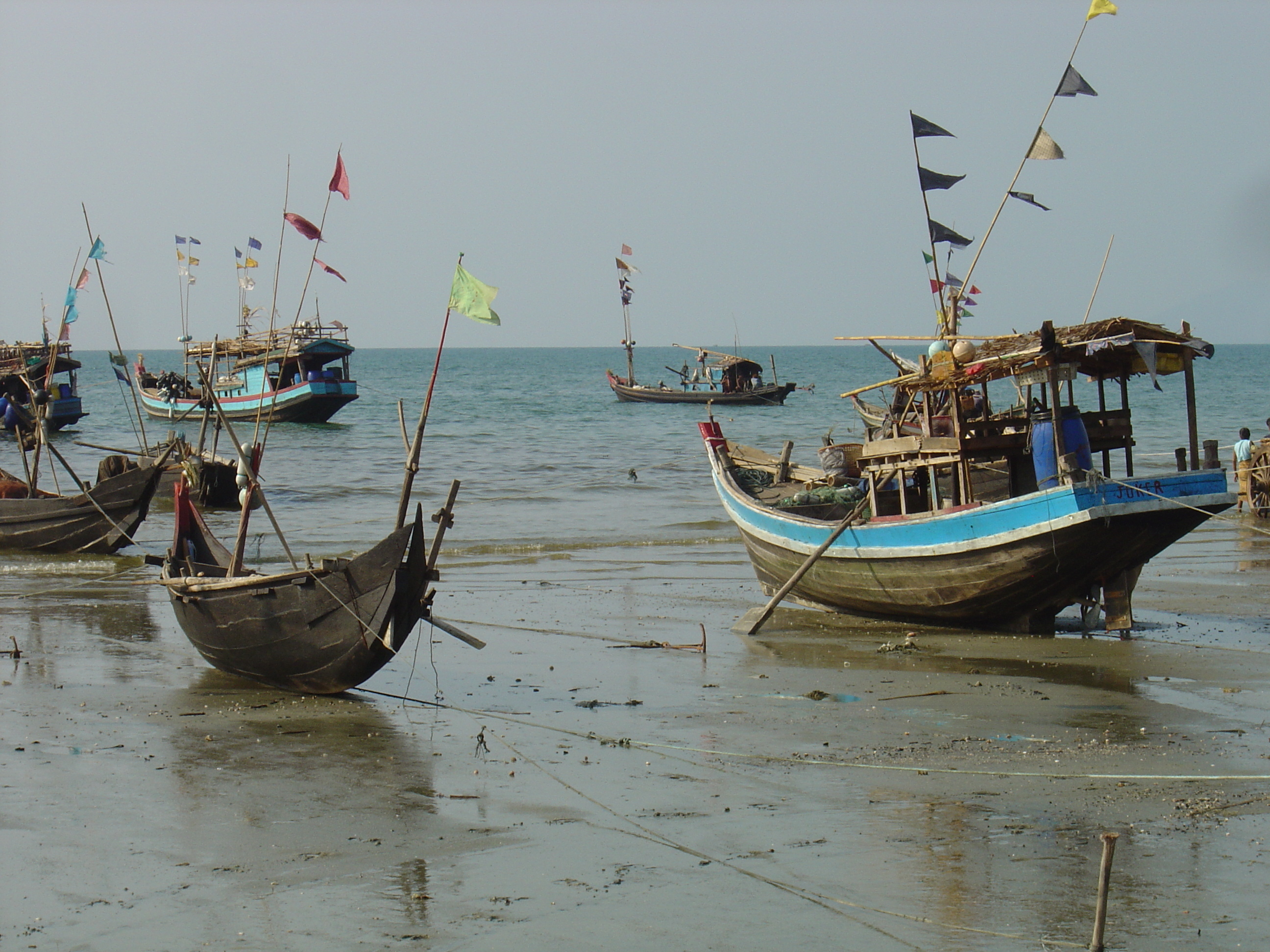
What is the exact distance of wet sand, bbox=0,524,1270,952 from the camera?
474 centimetres

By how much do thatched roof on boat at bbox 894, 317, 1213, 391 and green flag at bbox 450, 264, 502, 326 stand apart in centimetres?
446

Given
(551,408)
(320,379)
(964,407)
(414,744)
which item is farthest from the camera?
(551,408)

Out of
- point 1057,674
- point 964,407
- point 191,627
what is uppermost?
point 964,407

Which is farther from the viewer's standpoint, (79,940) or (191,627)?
(191,627)

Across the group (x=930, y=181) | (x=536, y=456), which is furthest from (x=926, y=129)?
(x=536, y=456)

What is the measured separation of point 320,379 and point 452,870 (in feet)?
127

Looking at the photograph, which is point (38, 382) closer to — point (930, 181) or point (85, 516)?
point (85, 516)

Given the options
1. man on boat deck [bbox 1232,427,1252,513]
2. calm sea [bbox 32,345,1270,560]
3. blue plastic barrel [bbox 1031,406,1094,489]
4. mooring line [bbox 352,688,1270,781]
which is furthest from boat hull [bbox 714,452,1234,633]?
man on boat deck [bbox 1232,427,1252,513]

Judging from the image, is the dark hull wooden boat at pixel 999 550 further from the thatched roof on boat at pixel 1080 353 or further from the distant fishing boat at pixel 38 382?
the distant fishing boat at pixel 38 382

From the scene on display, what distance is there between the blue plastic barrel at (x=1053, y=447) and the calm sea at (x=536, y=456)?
425cm

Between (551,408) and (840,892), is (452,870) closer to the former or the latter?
(840,892)

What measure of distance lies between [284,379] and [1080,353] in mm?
37260

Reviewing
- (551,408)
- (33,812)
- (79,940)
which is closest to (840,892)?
(79,940)

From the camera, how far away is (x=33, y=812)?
6078 millimetres
